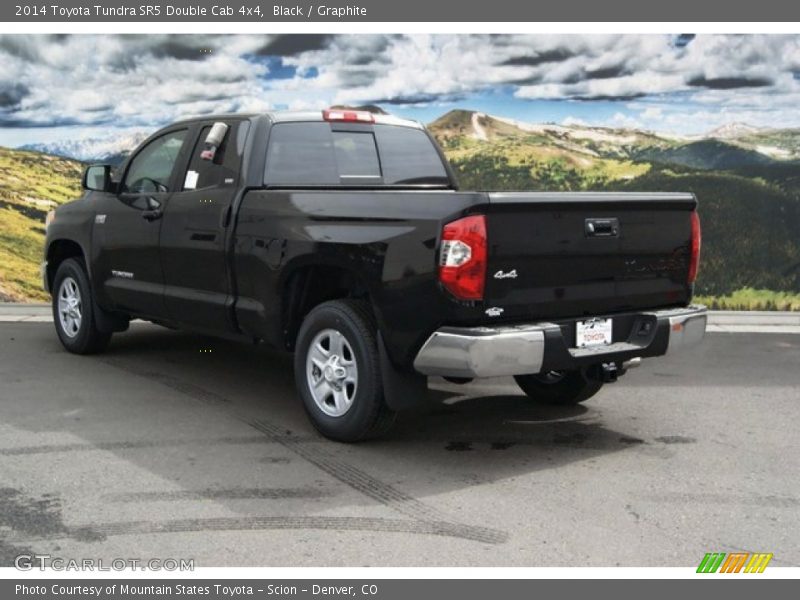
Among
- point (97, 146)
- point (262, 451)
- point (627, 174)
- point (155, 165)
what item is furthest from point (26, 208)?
point (262, 451)

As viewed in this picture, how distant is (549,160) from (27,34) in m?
6.63

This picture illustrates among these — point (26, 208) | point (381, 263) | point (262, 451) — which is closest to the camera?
point (381, 263)

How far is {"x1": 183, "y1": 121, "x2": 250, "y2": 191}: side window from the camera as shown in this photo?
6273 mm

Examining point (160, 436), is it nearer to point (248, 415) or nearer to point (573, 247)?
point (248, 415)

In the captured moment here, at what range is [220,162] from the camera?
6422 millimetres

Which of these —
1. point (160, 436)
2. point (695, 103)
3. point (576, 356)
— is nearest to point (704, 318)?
point (576, 356)

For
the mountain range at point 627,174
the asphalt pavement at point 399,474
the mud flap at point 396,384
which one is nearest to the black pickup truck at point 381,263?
the mud flap at point 396,384

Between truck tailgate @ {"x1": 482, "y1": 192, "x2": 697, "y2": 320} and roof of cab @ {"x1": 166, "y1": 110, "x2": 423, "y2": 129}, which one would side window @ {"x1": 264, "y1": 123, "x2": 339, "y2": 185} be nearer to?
roof of cab @ {"x1": 166, "y1": 110, "x2": 423, "y2": 129}

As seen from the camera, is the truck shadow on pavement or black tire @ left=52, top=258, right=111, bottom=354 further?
black tire @ left=52, top=258, right=111, bottom=354

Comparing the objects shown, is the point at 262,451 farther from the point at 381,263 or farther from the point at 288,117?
the point at 288,117

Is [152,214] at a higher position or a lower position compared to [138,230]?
higher

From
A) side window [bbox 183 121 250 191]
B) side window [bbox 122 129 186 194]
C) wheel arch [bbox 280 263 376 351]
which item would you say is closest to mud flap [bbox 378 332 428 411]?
wheel arch [bbox 280 263 376 351]

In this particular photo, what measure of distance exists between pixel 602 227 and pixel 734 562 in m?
2.00

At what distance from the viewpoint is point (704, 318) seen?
19.0 ft
